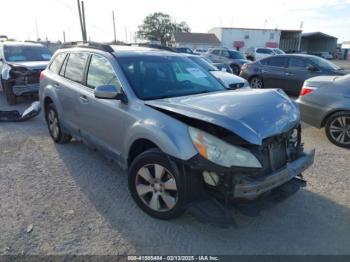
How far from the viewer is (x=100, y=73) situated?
4.14m

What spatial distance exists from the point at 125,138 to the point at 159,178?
0.69 m

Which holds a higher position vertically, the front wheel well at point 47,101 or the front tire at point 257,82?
the front wheel well at point 47,101

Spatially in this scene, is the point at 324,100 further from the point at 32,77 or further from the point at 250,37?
the point at 250,37

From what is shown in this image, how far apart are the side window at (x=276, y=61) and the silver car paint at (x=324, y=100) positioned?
4.98 meters

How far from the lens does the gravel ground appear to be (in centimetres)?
295

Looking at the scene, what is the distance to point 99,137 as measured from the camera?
416 centimetres

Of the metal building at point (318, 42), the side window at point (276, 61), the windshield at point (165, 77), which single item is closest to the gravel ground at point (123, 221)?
the windshield at point (165, 77)

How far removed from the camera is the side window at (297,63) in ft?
Result: 34.1

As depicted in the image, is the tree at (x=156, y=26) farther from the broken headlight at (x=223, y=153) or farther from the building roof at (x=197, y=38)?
the broken headlight at (x=223, y=153)

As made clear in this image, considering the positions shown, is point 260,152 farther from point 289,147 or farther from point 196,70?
point 196,70

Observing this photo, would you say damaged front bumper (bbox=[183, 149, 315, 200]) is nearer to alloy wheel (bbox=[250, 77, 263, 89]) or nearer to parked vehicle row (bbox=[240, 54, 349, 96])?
parked vehicle row (bbox=[240, 54, 349, 96])

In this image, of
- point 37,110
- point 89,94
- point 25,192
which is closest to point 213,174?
point 89,94

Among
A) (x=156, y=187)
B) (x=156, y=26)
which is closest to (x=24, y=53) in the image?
(x=156, y=187)

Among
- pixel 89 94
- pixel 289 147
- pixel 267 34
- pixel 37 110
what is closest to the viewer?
pixel 289 147
